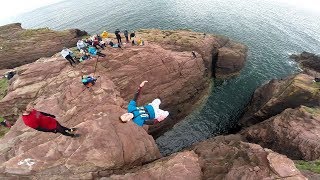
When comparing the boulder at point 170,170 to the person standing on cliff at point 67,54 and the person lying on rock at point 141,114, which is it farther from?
the person standing on cliff at point 67,54

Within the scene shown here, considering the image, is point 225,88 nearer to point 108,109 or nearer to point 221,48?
point 221,48

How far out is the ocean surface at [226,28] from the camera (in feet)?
125

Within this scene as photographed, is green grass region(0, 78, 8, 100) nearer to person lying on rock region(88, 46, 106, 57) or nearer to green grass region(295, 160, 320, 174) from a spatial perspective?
person lying on rock region(88, 46, 106, 57)

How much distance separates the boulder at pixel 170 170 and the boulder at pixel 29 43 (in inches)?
1264

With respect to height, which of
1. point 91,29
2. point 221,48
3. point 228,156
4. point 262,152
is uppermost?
point 262,152

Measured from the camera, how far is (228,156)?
2028cm

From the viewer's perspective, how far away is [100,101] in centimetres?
2355

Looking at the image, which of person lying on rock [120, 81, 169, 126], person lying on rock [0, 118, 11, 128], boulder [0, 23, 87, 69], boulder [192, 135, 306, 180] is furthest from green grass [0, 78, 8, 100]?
boulder [192, 135, 306, 180]

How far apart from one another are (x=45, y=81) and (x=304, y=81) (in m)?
33.1

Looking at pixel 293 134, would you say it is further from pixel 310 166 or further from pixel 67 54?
pixel 67 54

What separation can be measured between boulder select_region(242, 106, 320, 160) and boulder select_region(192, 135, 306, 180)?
7.54 metres

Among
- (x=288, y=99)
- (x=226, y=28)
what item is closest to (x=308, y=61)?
(x=226, y=28)

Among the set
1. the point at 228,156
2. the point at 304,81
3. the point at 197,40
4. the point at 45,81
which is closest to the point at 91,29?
the point at 197,40

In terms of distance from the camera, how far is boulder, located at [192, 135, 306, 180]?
1614cm
